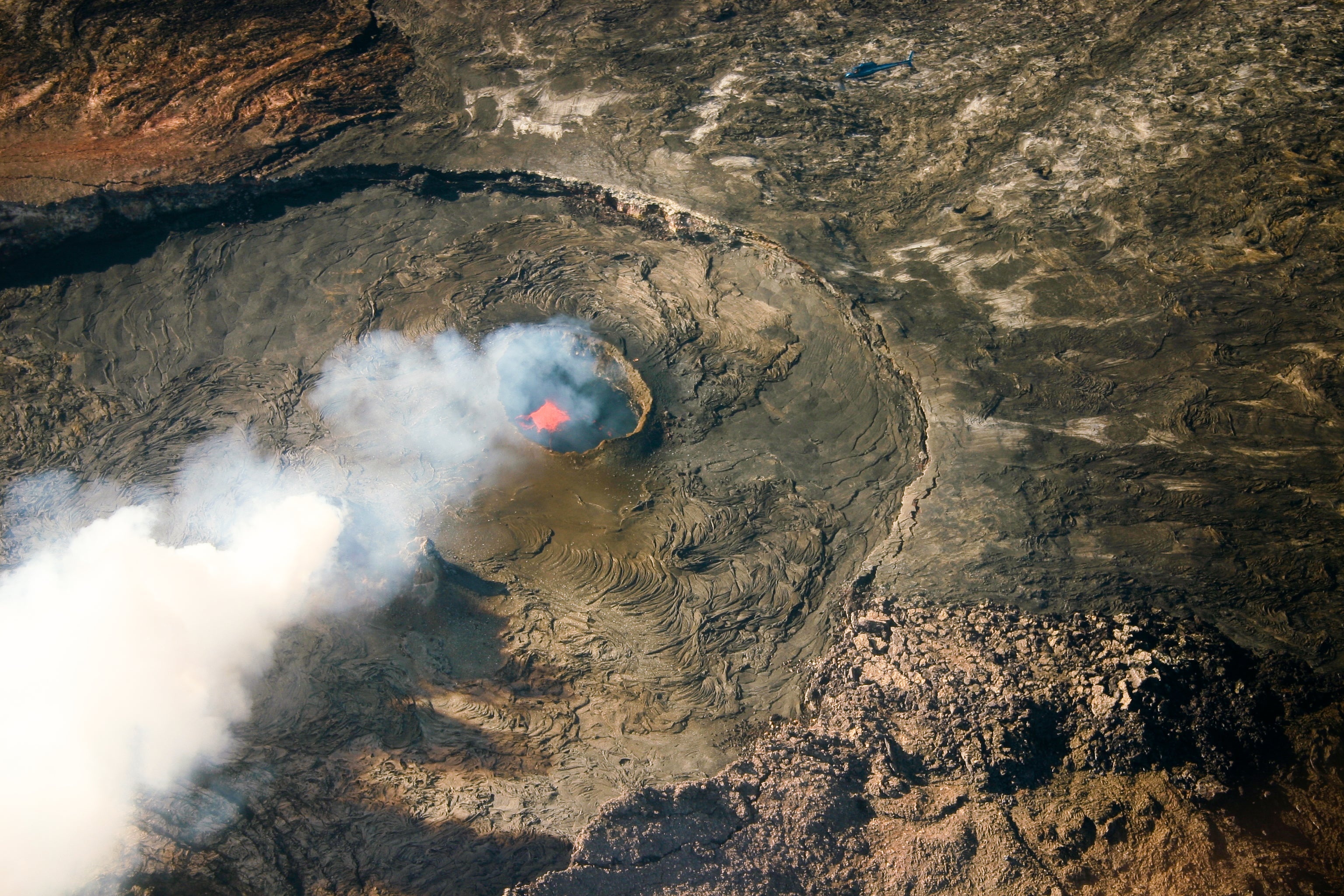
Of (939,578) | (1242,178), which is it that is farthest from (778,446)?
(1242,178)

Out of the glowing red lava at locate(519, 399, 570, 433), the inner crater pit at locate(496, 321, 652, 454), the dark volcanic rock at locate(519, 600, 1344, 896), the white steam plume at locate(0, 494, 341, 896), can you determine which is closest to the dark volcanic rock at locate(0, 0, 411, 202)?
the inner crater pit at locate(496, 321, 652, 454)

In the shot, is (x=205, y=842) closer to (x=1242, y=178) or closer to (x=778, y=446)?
(x=778, y=446)

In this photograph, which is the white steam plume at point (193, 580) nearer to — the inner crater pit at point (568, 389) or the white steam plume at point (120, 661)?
the white steam plume at point (120, 661)

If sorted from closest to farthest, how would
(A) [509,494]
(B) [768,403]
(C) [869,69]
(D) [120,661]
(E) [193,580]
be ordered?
(D) [120,661], (E) [193,580], (A) [509,494], (B) [768,403], (C) [869,69]

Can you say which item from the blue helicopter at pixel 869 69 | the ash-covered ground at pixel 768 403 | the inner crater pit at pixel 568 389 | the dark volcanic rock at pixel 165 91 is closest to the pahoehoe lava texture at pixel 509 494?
the ash-covered ground at pixel 768 403

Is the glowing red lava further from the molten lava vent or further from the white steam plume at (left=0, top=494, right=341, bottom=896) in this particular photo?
the white steam plume at (left=0, top=494, right=341, bottom=896)

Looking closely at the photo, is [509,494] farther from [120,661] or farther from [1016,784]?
[1016,784]

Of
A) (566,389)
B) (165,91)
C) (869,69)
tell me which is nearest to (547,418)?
(566,389)
